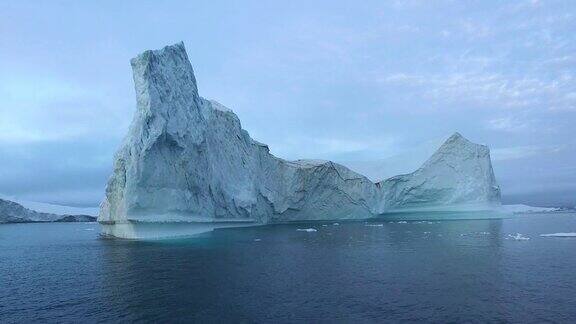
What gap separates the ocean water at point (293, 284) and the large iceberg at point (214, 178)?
4.66 meters

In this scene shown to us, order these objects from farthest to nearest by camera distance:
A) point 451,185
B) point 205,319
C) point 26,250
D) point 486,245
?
1. point 451,185
2. point 26,250
3. point 486,245
4. point 205,319

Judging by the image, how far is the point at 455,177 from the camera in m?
44.2

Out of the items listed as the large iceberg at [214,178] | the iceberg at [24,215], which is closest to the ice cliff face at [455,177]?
the large iceberg at [214,178]

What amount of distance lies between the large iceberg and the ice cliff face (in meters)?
0.10

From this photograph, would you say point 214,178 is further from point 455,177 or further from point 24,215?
point 24,215

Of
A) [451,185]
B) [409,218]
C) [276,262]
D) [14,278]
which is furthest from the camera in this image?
[409,218]

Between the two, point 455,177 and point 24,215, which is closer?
point 455,177


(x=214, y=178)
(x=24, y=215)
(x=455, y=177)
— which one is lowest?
(x=24, y=215)

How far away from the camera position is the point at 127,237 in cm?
2656

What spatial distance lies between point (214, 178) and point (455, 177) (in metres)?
25.8

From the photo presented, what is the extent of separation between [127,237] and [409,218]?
33549mm

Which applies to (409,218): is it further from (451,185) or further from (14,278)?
(14,278)

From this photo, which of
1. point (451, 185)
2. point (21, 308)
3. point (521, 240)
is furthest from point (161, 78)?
point (451, 185)

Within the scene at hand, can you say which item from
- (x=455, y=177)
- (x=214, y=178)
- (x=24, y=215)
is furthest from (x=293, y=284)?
(x=24, y=215)
